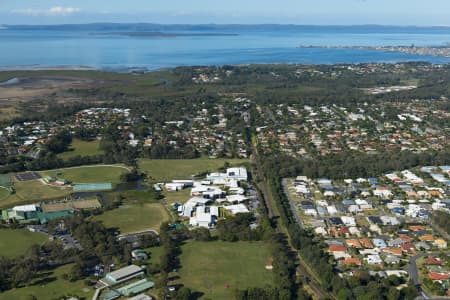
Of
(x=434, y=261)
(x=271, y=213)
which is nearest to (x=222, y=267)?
(x=271, y=213)

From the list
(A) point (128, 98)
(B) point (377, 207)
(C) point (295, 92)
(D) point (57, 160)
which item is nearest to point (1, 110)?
(A) point (128, 98)

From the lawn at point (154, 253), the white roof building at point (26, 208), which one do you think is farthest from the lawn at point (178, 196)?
the white roof building at point (26, 208)

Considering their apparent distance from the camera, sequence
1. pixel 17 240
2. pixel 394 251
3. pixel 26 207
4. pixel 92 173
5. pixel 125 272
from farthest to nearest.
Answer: pixel 92 173 < pixel 26 207 < pixel 17 240 < pixel 394 251 < pixel 125 272

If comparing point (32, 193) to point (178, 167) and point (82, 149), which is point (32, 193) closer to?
point (82, 149)

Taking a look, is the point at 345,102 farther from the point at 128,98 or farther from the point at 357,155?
the point at 128,98

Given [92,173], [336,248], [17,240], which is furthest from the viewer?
[92,173]

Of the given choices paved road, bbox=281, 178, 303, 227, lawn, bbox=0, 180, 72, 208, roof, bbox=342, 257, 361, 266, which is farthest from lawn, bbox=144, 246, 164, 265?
lawn, bbox=0, 180, 72, 208
